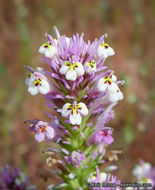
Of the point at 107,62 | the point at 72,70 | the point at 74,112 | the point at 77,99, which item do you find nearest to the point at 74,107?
the point at 74,112

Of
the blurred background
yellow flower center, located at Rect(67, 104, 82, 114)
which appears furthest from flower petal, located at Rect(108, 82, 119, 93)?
the blurred background

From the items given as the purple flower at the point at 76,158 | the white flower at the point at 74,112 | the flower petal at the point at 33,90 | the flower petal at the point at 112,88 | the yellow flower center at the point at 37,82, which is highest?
the yellow flower center at the point at 37,82

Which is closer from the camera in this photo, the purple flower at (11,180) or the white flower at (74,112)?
the white flower at (74,112)

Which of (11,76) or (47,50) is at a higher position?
(11,76)

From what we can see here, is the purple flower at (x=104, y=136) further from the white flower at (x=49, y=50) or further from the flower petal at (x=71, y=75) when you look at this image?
the white flower at (x=49, y=50)

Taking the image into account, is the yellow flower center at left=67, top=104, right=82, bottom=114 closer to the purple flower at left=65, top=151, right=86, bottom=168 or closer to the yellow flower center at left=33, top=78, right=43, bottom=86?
the yellow flower center at left=33, top=78, right=43, bottom=86

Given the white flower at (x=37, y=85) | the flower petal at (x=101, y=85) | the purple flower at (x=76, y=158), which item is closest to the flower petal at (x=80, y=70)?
the flower petal at (x=101, y=85)

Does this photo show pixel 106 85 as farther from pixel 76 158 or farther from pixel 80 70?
pixel 76 158

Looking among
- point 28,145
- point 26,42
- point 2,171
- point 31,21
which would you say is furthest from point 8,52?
point 2,171

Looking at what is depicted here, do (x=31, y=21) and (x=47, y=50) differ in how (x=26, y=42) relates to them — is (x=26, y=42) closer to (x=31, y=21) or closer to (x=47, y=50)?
(x=31, y=21)
